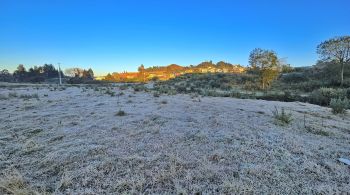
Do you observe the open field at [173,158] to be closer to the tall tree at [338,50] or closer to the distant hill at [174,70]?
the tall tree at [338,50]

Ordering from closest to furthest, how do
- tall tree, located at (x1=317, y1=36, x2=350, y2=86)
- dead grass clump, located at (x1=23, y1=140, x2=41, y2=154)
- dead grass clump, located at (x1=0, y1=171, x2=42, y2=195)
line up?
dead grass clump, located at (x1=0, y1=171, x2=42, y2=195)
dead grass clump, located at (x1=23, y1=140, x2=41, y2=154)
tall tree, located at (x1=317, y1=36, x2=350, y2=86)

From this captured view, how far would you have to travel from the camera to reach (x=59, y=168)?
3281 mm

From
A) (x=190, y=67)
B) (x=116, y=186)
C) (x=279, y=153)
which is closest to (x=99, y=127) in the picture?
(x=116, y=186)

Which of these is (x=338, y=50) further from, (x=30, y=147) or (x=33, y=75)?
(x=33, y=75)

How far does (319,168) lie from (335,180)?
32cm

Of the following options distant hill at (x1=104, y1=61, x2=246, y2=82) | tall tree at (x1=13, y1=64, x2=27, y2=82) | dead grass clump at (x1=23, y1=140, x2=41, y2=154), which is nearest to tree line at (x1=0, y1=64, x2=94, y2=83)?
tall tree at (x1=13, y1=64, x2=27, y2=82)

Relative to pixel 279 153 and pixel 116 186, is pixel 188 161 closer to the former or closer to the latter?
pixel 116 186

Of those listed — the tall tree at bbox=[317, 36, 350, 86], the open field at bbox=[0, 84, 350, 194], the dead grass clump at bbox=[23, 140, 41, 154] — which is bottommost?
the open field at bbox=[0, 84, 350, 194]

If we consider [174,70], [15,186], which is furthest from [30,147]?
[174,70]

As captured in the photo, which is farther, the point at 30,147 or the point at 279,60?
the point at 279,60

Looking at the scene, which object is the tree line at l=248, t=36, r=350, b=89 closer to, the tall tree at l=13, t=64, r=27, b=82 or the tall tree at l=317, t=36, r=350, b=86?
the tall tree at l=317, t=36, r=350, b=86

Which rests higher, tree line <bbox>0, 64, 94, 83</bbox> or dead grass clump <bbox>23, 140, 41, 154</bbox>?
tree line <bbox>0, 64, 94, 83</bbox>

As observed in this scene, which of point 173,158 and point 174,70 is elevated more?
point 174,70

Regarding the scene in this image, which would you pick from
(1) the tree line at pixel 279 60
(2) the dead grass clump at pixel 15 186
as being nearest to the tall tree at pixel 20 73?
(1) the tree line at pixel 279 60
